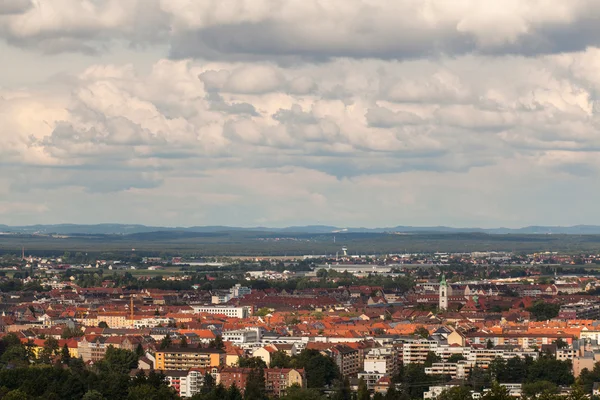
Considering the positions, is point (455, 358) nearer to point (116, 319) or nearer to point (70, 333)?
point (70, 333)

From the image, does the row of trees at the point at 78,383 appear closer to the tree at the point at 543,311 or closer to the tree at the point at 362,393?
the tree at the point at 362,393

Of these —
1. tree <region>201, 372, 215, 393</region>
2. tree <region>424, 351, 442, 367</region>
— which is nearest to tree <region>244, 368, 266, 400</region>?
tree <region>201, 372, 215, 393</region>

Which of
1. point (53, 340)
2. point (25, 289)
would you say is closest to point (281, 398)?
point (53, 340)

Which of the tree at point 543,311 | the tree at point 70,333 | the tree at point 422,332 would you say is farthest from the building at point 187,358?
the tree at point 543,311

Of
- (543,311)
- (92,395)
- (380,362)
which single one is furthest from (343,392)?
(543,311)

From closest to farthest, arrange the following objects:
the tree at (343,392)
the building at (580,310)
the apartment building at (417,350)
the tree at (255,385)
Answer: the tree at (255,385) < the tree at (343,392) < the apartment building at (417,350) < the building at (580,310)

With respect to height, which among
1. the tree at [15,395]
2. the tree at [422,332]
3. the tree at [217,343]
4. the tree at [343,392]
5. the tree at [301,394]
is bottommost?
the tree at [343,392]

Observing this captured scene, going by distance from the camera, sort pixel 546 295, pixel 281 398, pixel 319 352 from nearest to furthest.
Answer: pixel 281 398 → pixel 319 352 → pixel 546 295

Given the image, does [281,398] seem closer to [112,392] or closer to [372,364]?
[112,392]

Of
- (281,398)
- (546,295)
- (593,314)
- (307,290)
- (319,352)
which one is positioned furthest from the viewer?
(307,290)

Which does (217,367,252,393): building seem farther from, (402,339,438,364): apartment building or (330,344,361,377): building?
(402,339,438,364): apartment building
